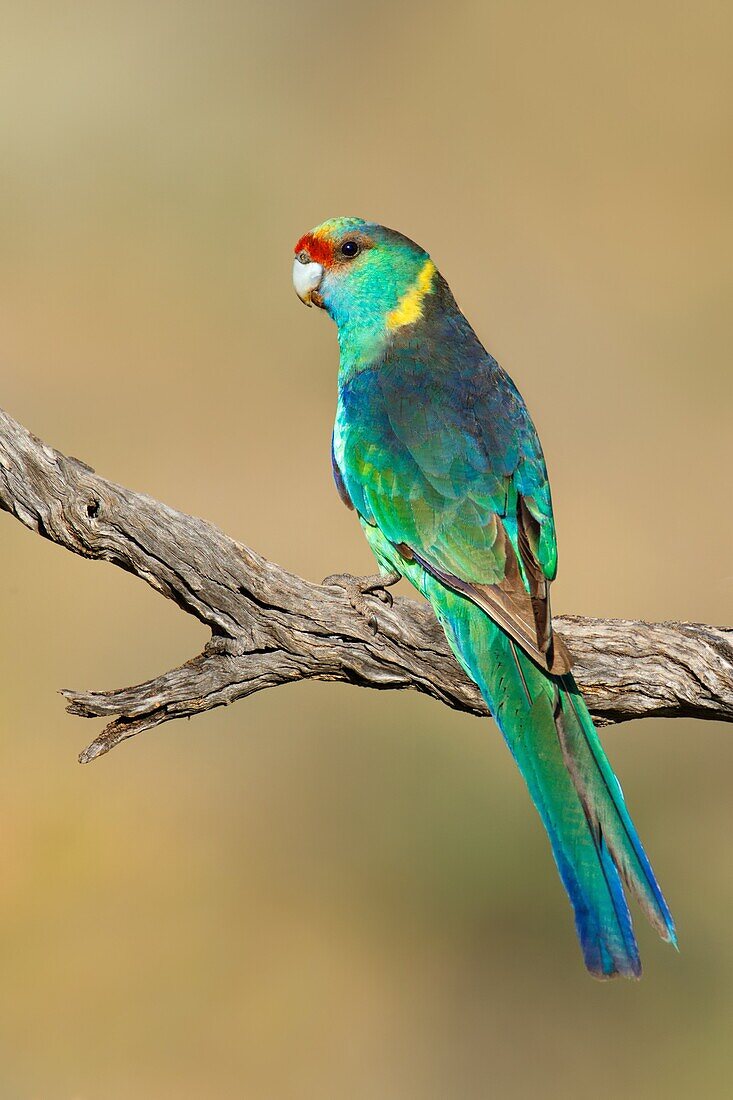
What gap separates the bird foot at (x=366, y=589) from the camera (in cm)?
338

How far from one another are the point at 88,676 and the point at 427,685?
371 centimetres

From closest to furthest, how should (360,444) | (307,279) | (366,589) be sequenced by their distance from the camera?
(366,589) < (360,444) < (307,279)

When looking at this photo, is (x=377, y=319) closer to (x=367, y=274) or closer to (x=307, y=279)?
(x=367, y=274)

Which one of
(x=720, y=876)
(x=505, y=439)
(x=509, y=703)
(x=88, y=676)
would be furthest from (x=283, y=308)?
(x=509, y=703)

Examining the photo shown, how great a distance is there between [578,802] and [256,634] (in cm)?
98

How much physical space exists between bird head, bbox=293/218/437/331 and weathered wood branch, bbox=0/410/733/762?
1.02 metres

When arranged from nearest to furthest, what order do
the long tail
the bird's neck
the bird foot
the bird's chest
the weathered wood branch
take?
the long tail
the weathered wood branch
the bird foot
the bird's chest
the bird's neck

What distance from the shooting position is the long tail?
2.88 m

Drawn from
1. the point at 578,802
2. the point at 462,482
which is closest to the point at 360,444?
the point at 462,482

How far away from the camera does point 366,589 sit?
11.2 ft

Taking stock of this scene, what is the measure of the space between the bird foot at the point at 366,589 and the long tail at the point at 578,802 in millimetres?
383

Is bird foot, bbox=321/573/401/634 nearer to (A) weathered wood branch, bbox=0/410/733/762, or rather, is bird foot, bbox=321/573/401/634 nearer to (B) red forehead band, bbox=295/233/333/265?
(A) weathered wood branch, bbox=0/410/733/762

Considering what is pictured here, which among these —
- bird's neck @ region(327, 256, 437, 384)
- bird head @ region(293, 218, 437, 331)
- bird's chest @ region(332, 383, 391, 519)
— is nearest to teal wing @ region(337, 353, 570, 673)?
bird's chest @ region(332, 383, 391, 519)

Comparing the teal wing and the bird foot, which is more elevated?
the teal wing
